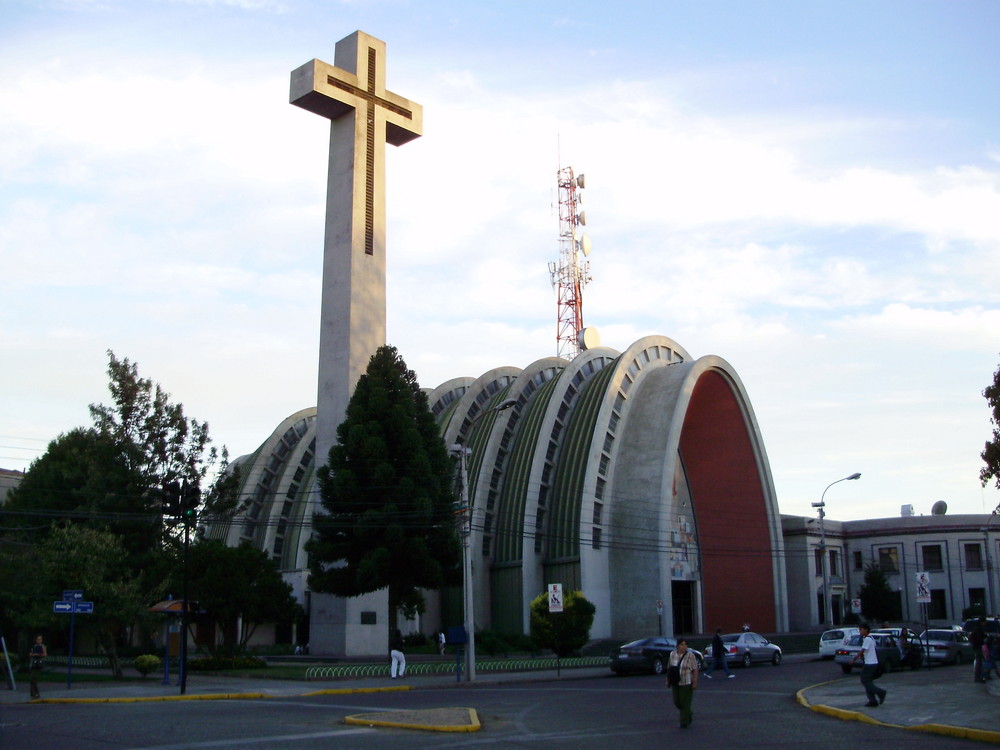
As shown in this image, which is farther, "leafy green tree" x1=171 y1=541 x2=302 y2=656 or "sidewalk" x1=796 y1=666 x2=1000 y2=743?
"leafy green tree" x1=171 y1=541 x2=302 y2=656

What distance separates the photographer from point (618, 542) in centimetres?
5306

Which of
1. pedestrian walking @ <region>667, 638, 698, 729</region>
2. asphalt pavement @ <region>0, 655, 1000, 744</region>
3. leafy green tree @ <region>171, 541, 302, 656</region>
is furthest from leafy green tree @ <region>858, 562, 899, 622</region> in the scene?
pedestrian walking @ <region>667, 638, 698, 729</region>

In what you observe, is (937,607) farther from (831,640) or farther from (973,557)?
(831,640)

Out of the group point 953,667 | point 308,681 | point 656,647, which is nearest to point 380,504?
point 308,681

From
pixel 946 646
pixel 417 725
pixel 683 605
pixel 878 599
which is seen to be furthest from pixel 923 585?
pixel 878 599

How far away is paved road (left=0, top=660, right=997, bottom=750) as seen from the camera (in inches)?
565

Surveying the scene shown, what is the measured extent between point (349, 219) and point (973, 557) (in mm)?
53154

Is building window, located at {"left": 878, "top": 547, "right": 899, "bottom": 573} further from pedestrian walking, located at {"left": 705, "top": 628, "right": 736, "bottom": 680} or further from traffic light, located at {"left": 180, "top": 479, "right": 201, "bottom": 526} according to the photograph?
traffic light, located at {"left": 180, "top": 479, "right": 201, "bottom": 526}

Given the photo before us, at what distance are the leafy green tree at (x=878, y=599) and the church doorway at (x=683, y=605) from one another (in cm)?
1696

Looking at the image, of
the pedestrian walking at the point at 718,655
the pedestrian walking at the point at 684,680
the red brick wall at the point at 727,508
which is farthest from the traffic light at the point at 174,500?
the red brick wall at the point at 727,508

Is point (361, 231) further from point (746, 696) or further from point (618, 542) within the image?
point (746, 696)

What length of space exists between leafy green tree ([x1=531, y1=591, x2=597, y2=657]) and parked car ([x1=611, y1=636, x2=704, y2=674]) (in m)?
5.18

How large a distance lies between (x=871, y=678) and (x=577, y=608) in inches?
873

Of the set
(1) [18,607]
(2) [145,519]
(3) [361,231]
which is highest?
(3) [361,231]
